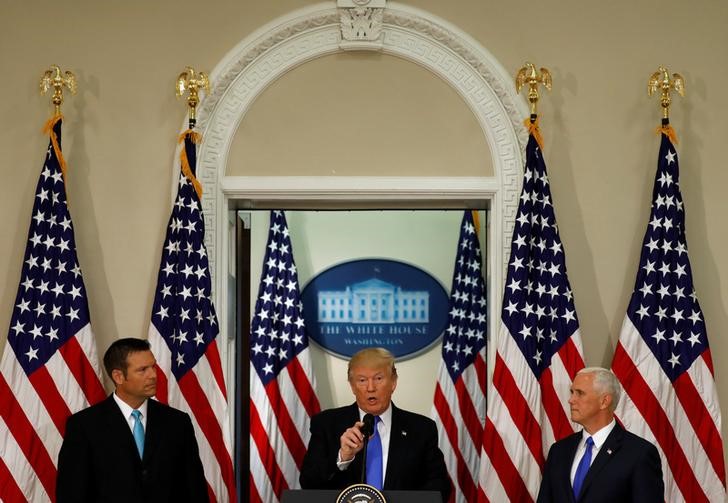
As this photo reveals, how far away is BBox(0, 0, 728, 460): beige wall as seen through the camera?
230 inches

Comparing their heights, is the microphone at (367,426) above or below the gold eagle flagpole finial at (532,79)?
below

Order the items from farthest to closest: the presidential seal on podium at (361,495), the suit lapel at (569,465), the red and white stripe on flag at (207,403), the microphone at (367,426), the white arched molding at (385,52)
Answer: the white arched molding at (385,52) < the red and white stripe on flag at (207,403) < the suit lapel at (569,465) < the microphone at (367,426) < the presidential seal on podium at (361,495)

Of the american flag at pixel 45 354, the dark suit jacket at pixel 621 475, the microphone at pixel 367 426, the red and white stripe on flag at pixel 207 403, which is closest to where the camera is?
the microphone at pixel 367 426

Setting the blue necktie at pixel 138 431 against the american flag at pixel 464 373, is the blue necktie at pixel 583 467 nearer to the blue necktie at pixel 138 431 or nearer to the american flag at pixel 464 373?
the blue necktie at pixel 138 431

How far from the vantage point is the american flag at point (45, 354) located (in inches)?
218

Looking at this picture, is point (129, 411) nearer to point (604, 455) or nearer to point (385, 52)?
point (604, 455)

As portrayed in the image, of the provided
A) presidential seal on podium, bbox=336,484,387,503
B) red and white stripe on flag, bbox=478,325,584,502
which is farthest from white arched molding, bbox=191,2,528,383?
presidential seal on podium, bbox=336,484,387,503

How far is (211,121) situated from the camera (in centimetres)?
589

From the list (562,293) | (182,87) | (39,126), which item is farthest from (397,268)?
(39,126)

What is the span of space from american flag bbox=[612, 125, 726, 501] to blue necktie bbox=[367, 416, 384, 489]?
1.51 meters

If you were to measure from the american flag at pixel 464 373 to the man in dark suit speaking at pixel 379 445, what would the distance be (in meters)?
1.74

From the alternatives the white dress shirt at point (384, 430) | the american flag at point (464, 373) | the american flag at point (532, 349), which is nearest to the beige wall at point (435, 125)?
the american flag at point (532, 349)

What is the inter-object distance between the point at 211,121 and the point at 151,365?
1.71 m

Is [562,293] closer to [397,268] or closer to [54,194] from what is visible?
[397,268]
